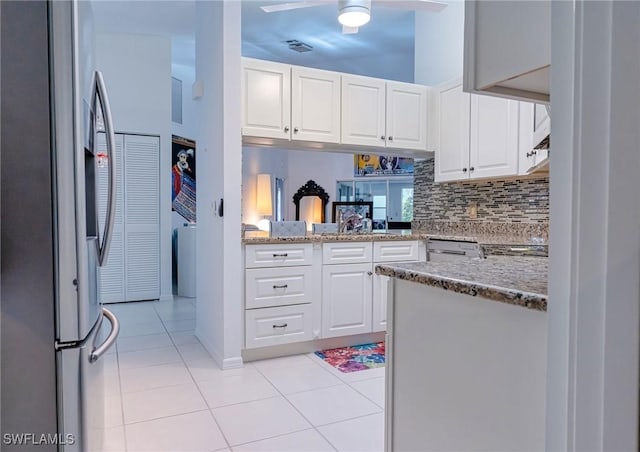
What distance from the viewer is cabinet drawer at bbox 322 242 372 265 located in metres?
3.28

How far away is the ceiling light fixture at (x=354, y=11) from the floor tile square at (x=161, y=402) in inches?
101

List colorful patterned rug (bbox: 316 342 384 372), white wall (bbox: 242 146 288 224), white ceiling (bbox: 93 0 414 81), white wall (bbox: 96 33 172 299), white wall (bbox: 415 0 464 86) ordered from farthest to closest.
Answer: white wall (bbox: 242 146 288 224)
white wall (bbox: 96 33 172 299)
white ceiling (bbox: 93 0 414 81)
white wall (bbox: 415 0 464 86)
colorful patterned rug (bbox: 316 342 384 372)

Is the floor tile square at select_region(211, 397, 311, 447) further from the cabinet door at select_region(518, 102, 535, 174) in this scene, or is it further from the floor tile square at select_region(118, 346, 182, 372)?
the cabinet door at select_region(518, 102, 535, 174)

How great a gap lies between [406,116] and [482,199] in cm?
98

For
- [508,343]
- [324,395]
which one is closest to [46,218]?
[508,343]

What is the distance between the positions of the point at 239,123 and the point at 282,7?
917 millimetres

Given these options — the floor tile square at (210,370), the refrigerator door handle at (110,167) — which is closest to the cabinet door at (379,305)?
the floor tile square at (210,370)

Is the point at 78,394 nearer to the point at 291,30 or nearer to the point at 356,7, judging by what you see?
the point at 356,7

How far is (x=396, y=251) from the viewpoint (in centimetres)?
352

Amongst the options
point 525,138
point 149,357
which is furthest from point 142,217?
point 525,138

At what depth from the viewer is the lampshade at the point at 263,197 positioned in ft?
18.0

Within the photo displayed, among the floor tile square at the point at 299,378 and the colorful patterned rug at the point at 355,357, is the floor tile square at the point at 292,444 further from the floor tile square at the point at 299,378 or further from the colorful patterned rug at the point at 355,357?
the colorful patterned rug at the point at 355,357

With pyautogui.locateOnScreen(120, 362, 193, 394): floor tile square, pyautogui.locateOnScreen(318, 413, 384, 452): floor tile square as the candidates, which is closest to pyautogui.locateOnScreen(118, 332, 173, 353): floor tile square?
pyautogui.locateOnScreen(120, 362, 193, 394): floor tile square

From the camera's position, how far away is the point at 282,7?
3070mm
